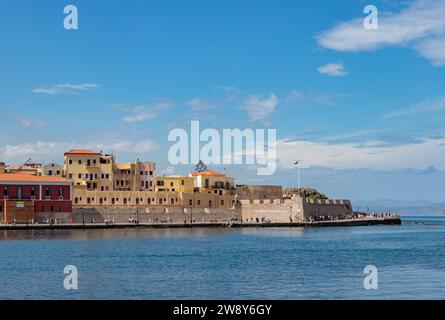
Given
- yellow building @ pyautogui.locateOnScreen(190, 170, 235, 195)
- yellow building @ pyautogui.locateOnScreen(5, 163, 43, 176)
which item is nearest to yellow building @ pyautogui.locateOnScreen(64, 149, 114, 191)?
yellow building @ pyautogui.locateOnScreen(5, 163, 43, 176)

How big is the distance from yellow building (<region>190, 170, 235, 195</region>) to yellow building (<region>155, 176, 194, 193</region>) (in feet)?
6.03

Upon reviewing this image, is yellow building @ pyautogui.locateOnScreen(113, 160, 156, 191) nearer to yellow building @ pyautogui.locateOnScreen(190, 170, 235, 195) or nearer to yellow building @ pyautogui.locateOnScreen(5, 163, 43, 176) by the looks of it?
yellow building @ pyautogui.locateOnScreen(190, 170, 235, 195)

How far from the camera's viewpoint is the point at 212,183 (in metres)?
95.8

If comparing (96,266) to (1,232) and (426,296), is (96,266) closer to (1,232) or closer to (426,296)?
(426,296)

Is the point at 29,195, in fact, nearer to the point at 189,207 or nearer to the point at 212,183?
the point at 189,207

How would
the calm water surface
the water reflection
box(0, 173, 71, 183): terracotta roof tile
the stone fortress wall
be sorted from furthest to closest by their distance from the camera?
the stone fortress wall
box(0, 173, 71, 183): terracotta roof tile
the water reflection
the calm water surface

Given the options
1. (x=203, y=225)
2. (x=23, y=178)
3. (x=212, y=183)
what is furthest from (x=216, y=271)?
(x=212, y=183)

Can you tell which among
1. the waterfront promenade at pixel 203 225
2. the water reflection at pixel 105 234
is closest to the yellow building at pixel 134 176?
the waterfront promenade at pixel 203 225

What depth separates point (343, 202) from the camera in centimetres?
10350

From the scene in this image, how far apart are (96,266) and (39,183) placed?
1672 inches

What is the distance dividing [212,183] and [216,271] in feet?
202

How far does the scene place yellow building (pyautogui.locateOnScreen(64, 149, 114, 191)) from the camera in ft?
288
